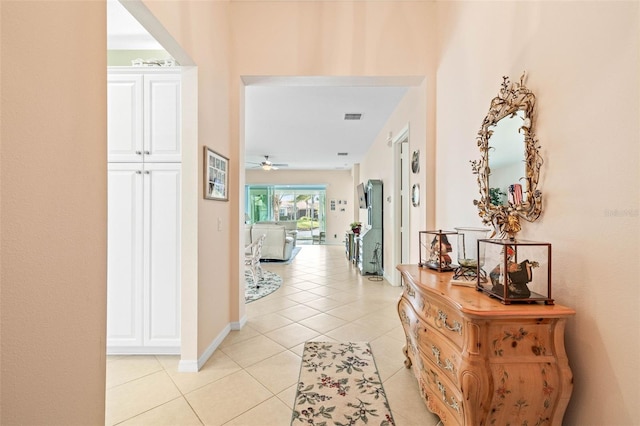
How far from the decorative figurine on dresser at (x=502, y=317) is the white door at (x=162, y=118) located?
6.91ft

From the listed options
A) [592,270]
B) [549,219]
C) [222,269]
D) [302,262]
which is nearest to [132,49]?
[222,269]

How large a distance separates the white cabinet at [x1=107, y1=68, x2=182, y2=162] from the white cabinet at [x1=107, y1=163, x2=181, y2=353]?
0.38 feet

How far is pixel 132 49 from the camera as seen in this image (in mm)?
2607

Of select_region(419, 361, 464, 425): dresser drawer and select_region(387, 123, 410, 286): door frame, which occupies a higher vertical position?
select_region(387, 123, 410, 286): door frame

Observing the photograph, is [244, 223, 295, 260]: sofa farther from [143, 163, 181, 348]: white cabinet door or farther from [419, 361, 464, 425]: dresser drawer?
[419, 361, 464, 425]: dresser drawer

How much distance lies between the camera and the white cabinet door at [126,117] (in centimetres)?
215

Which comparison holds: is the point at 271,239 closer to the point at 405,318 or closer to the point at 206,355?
the point at 206,355

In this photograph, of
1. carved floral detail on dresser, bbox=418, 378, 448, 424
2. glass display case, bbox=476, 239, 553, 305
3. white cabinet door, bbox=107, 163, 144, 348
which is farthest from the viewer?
white cabinet door, bbox=107, 163, 144, 348

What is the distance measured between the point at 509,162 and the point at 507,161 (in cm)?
2

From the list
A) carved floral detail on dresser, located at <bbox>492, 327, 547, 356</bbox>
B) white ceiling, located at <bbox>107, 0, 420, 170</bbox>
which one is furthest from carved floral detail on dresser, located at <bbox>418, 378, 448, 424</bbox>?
white ceiling, located at <bbox>107, 0, 420, 170</bbox>

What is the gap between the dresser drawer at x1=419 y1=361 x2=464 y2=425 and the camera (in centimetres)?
116

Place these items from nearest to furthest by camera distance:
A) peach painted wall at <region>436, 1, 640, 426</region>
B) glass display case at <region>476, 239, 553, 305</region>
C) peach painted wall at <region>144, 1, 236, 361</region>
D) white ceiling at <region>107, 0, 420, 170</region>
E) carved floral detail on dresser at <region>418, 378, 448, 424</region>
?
peach painted wall at <region>436, 1, 640, 426</region>
glass display case at <region>476, 239, 553, 305</region>
carved floral detail on dresser at <region>418, 378, 448, 424</region>
peach painted wall at <region>144, 1, 236, 361</region>
white ceiling at <region>107, 0, 420, 170</region>

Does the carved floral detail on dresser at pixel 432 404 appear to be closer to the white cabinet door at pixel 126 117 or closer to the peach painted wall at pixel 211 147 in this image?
the peach painted wall at pixel 211 147

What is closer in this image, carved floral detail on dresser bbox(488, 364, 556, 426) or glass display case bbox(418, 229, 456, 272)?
carved floral detail on dresser bbox(488, 364, 556, 426)
